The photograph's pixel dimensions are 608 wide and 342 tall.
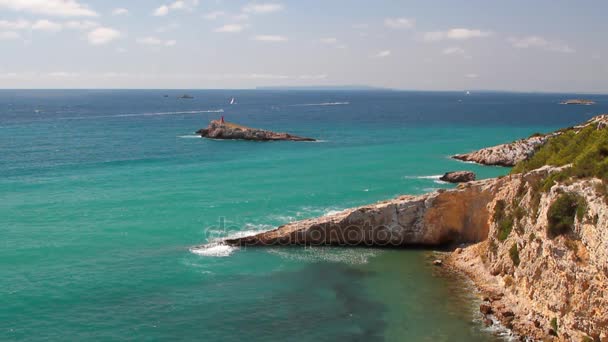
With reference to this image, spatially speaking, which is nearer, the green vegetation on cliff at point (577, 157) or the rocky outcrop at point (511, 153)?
the green vegetation on cliff at point (577, 157)

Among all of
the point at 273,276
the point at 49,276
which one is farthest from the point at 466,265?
the point at 49,276

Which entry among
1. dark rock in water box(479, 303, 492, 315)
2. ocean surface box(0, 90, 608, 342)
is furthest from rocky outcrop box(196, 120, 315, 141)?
dark rock in water box(479, 303, 492, 315)

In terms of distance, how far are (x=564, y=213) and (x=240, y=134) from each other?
90346mm

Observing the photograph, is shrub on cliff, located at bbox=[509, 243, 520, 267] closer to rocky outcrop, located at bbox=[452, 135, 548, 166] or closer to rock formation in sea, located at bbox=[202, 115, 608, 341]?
rock formation in sea, located at bbox=[202, 115, 608, 341]

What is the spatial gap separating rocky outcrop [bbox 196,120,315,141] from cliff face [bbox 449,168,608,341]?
74.9 m

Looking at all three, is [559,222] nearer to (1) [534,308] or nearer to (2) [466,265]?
(1) [534,308]

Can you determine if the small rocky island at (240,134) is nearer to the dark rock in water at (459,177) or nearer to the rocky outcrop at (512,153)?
the rocky outcrop at (512,153)

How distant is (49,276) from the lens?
113ft

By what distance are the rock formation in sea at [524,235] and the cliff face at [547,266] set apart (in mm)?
52

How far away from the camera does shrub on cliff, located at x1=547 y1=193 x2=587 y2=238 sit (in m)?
27.5

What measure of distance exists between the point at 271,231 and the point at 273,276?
6.96m

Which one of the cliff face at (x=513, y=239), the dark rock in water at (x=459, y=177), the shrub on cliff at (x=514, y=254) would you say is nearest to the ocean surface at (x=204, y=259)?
the cliff face at (x=513, y=239)

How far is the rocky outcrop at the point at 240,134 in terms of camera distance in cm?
11031

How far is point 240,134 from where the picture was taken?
113125 millimetres
